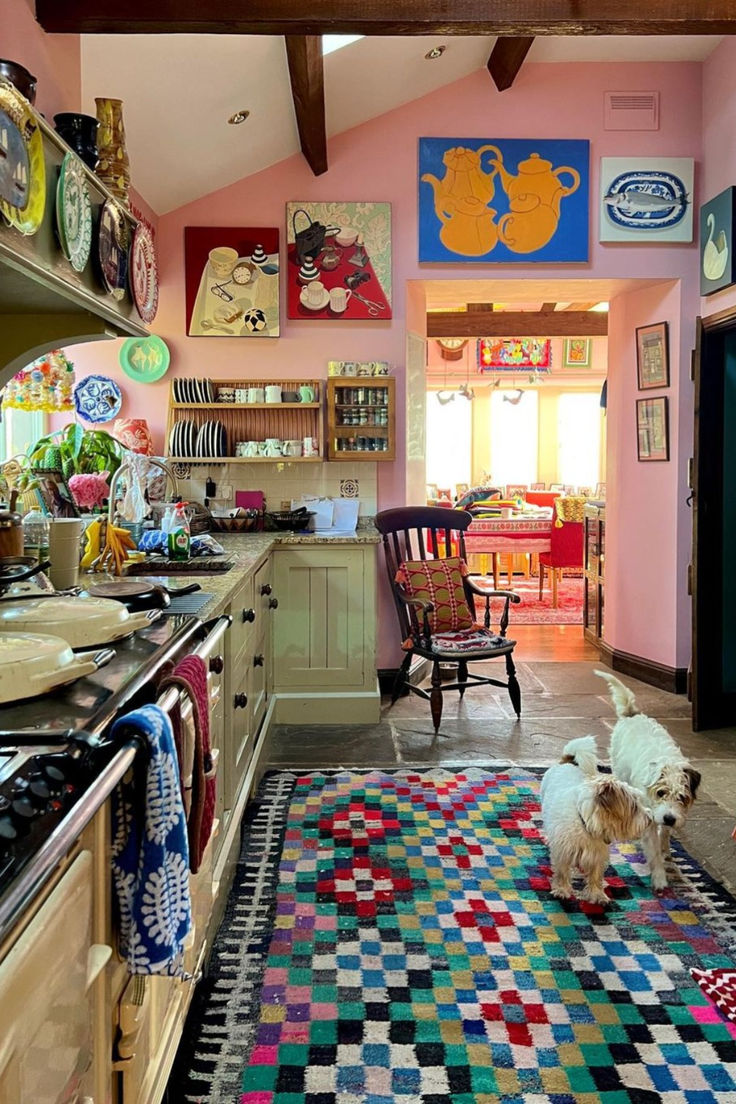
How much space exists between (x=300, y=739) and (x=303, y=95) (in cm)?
301

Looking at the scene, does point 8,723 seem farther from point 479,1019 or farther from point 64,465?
point 64,465

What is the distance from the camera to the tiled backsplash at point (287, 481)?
5098 millimetres

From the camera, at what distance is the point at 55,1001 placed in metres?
0.92

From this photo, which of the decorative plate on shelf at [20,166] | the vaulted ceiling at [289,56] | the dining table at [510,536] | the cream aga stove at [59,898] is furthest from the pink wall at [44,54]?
the dining table at [510,536]

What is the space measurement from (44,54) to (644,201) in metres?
3.63

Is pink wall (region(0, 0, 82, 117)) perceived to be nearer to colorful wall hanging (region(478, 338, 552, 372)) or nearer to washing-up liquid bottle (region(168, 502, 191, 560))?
washing-up liquid bottle (region(168, 502, 191, 560))

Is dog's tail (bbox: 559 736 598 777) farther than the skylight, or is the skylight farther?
the skylight

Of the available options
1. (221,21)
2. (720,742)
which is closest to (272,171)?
(221,21)

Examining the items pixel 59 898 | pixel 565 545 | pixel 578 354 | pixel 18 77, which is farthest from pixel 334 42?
pixel 578 354

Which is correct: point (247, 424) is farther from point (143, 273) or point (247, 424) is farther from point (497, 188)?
point (143, 273)

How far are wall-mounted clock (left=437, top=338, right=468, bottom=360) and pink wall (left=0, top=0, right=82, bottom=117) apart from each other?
9.11 metres

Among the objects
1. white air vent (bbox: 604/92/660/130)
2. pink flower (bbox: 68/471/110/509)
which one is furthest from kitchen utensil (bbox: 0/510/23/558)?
white air vent (bbox: 604/92/660/130)

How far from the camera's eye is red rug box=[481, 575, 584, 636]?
7.66 meters

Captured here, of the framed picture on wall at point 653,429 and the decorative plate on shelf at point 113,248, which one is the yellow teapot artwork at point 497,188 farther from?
the decorative plate on shelf at point 113,248
